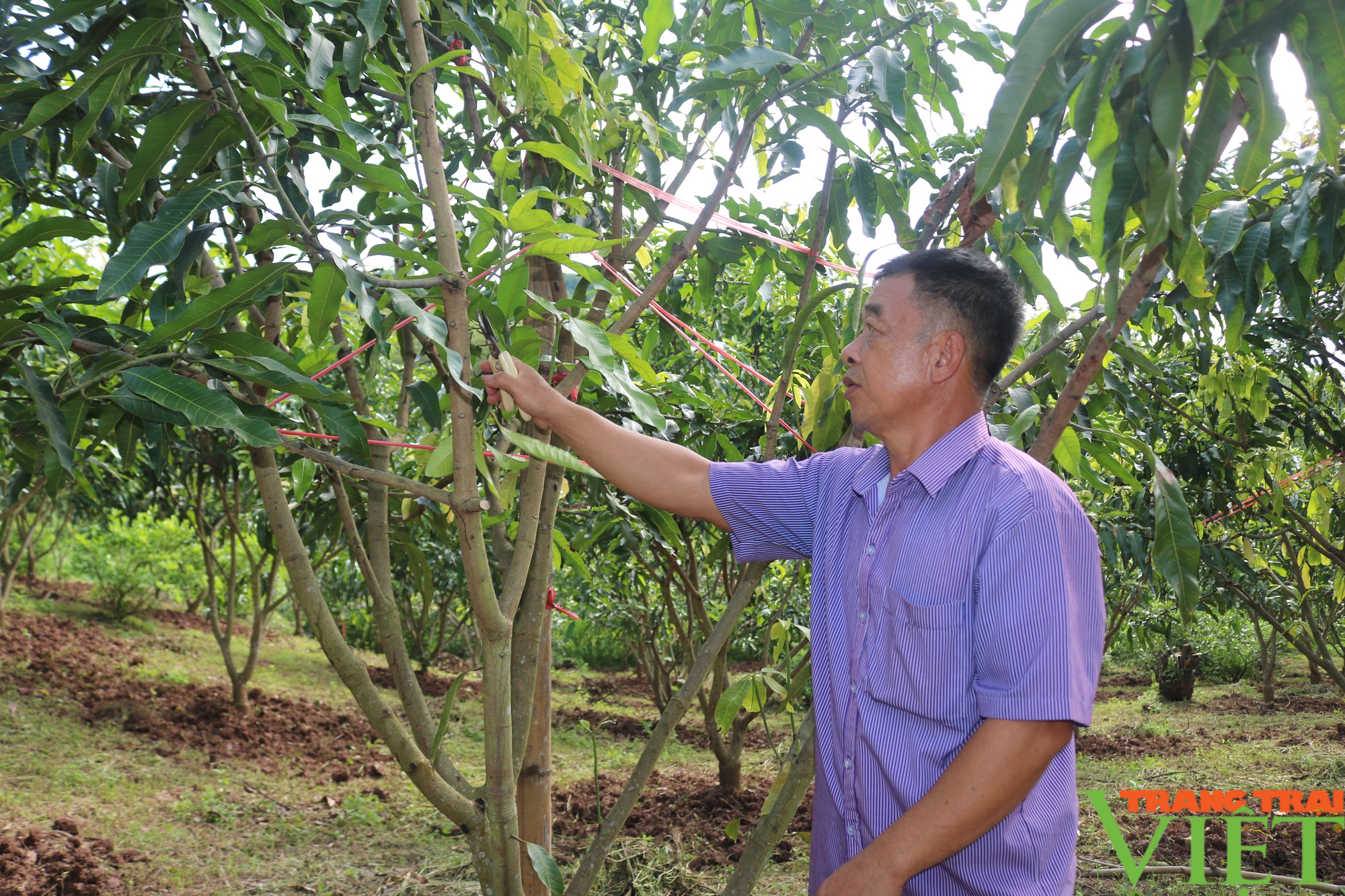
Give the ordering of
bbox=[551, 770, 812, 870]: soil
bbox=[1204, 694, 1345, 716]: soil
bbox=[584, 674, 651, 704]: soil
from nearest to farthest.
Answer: bbox=[551, 770, 812, 870]: soil < bbox=[1204, 694, 1345, 716]: soil < bbox=[584, 674, 651, 704]: soil

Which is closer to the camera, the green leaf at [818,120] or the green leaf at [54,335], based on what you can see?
the green leaf at [54,335]

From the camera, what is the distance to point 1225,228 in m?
1.56

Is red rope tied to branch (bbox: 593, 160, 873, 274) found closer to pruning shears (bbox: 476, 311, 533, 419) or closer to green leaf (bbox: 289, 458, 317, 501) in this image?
pruning shears (bbox: 476, 311, 533, 419)

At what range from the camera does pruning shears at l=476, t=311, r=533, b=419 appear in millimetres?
1430

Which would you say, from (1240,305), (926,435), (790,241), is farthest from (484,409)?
(1240,305)

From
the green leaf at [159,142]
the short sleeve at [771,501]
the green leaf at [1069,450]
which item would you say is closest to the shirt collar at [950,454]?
the short sleeve at [771,501]

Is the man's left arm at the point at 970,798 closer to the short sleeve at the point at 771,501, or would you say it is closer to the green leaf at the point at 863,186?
the short sleeve at the point at 771,501

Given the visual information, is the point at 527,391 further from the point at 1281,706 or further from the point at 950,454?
the point at 1281,706

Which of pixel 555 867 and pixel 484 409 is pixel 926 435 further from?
pixel 555 867

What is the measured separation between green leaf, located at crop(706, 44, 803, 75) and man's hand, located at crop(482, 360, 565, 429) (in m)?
0.59

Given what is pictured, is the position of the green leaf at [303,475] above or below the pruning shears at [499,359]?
below

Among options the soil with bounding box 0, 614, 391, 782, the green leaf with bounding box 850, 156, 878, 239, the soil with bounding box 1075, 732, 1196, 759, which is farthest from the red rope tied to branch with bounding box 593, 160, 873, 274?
the soil with bounding box 1075, 732, 1196, 759

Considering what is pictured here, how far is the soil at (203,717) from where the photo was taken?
17.4 ft

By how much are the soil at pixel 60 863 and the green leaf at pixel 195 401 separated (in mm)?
2593
